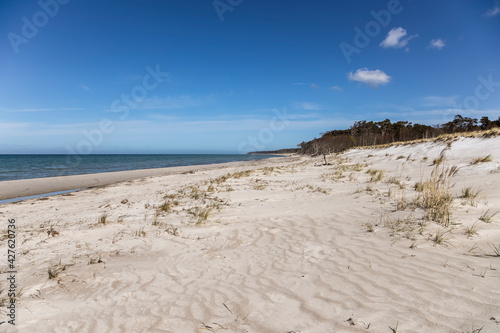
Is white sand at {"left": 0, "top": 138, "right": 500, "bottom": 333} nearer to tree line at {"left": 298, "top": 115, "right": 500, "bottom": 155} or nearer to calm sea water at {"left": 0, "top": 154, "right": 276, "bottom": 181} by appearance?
calm sea water at {"left": 0, "top": 154, "right": 276, "bottom": 181}

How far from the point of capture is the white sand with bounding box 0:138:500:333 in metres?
2.31

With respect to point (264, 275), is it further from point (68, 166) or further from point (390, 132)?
point (390, 132)

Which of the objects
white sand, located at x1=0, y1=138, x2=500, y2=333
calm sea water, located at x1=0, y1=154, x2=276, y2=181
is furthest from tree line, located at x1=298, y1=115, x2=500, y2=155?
white sand, located at x1=0, y1=138, x2=500, y2=333

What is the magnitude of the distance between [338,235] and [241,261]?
1949 millimetres

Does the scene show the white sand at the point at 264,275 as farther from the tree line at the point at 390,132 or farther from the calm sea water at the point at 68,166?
the tree line at the point at 390,132

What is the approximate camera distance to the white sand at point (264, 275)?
231 centimetres

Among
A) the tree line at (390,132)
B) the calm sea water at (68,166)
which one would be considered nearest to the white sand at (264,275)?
the calm sea water at (68,166)

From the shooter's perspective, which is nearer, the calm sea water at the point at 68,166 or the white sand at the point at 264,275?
the white sand at the point at 264,275

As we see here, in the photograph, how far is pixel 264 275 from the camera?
3225 mm

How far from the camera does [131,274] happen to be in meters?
3.33

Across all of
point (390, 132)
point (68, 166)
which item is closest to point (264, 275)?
point (68, 166)

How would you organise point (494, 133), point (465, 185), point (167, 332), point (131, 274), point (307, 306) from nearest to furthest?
point (167, 332)
point (307, 306)
point (131, 274)
point (465, 185)
point (494, 133)

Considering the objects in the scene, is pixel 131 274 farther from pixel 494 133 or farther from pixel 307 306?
pixel 494 133

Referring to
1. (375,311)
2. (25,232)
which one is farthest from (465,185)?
(25,232)
